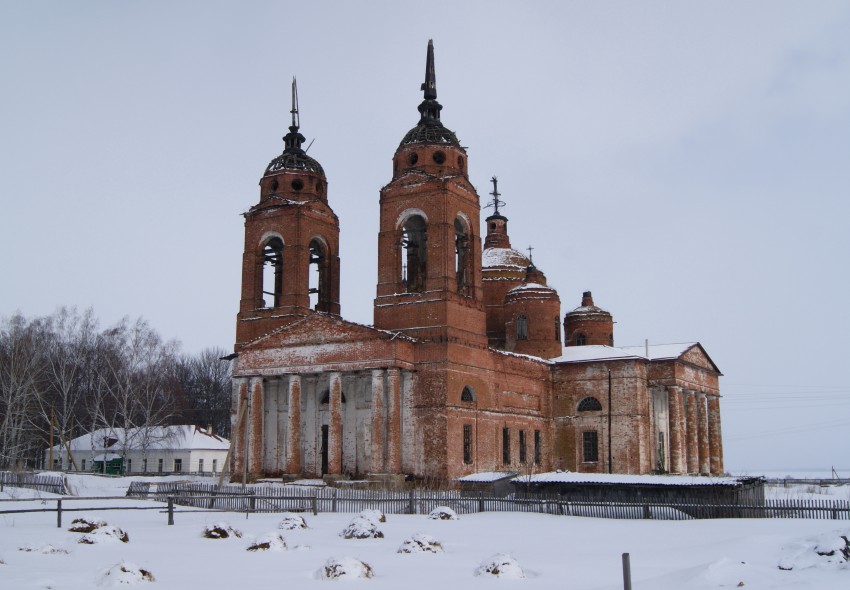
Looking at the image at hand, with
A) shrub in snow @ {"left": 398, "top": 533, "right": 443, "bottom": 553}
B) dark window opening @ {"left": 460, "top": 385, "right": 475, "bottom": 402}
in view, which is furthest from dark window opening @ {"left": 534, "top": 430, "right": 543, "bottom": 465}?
shrub in snow @ {"left": 398, "top": 533, "right": 443, "bottom": 553}

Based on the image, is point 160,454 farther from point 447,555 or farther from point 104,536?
point 447,555

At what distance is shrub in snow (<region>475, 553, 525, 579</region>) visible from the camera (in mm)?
14242

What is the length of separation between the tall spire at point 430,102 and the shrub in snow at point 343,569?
30.3m

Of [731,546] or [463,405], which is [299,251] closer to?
[463,405]

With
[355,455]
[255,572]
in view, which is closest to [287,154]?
[355,455]

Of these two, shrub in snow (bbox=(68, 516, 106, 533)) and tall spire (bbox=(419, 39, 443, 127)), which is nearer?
shrub in snow (bbox=(68, 516, 106, 533))

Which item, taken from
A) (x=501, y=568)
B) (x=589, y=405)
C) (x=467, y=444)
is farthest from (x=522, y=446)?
(x=501, y=568)

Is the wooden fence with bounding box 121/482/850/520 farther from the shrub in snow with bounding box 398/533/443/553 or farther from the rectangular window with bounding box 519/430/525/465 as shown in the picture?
the rectangular window with bounding box 519/430/525/465

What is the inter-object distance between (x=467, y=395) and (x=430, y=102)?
14400 mm

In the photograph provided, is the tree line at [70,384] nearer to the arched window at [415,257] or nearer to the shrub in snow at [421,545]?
the arched window at [415,257]

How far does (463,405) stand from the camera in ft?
123

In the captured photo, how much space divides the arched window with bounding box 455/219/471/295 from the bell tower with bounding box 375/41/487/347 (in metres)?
0.05

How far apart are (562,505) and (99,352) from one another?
45.3 meters

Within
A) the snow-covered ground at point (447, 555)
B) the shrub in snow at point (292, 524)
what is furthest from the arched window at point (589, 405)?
the shrub in snow at point (292, 524)
